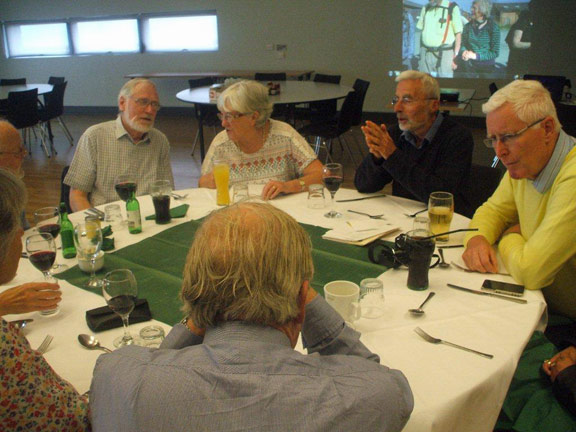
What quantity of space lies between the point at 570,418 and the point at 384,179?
1404 mm

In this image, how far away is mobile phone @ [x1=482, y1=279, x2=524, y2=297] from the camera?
1.52 m

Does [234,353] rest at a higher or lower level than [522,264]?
higher

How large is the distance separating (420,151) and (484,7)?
21.3 feet

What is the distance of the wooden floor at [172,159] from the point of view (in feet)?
18.3

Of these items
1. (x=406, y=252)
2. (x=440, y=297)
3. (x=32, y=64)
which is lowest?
(x=440, y=297)

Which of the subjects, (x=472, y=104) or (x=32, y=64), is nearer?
(x=472, y=104)

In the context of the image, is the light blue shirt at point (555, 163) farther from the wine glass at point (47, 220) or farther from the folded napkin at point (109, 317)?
the wine glass at point (47, 220)

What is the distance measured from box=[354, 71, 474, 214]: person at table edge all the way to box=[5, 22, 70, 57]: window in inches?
400

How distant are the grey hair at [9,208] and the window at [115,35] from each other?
366 inches

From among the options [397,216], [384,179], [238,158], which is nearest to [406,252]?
[397,216]

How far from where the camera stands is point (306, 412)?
74cm

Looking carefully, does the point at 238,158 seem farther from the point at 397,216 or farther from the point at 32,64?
the point at 32,64

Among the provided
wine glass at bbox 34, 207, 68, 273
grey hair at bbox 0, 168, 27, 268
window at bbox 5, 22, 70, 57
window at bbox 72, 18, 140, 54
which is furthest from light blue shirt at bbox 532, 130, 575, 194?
window at bbox 5, 22, 70, 57

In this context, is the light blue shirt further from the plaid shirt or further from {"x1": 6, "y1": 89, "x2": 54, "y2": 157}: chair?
{"x1": 6, "y1": 89, "x2": 54, "y2": 157}: chair
